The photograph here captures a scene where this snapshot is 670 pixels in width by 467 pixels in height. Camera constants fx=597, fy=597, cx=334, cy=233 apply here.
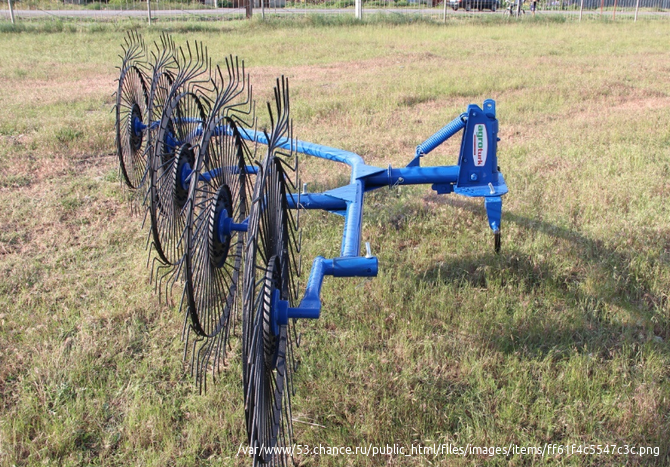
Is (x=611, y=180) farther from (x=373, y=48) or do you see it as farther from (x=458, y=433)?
(x=373, y=48)

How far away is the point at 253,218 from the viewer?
2.00 m

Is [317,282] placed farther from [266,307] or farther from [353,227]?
[353,227]

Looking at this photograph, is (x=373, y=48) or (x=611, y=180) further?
(x=373, y=48)

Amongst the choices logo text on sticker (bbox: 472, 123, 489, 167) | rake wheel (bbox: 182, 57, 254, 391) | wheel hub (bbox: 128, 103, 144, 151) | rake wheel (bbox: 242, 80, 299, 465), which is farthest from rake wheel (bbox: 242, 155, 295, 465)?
wheel hub (bbox: 128, 103, 144, 151)

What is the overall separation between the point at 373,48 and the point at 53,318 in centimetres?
1240

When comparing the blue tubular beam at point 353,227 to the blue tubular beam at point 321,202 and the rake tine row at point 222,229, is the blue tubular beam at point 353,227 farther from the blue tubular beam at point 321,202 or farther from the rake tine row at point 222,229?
the rake tine row at point 222,229

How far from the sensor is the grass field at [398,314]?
2867 millimetres

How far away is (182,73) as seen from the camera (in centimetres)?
345

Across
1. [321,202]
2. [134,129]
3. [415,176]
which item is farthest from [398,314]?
[134,129]

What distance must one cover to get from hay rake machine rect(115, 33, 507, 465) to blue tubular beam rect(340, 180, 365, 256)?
0.01 metres

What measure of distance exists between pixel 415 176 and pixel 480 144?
49 cm

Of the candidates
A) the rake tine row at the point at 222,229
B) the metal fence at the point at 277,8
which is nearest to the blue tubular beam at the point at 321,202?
the rake tine row at the point at 222,229

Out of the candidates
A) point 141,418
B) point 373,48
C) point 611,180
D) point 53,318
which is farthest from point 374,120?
point 373,48

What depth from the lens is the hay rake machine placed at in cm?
222
